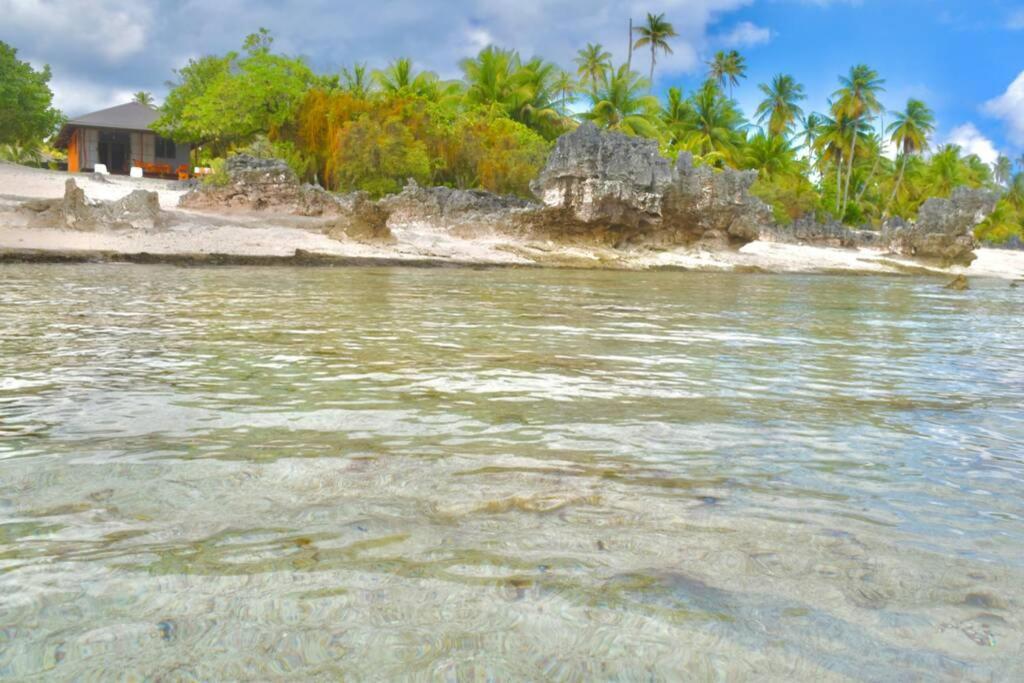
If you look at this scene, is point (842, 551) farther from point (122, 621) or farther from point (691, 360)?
point (691, 360)

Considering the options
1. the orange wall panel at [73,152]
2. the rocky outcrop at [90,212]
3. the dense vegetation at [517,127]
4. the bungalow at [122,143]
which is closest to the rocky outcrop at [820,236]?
the dense vegetation at [517,127]

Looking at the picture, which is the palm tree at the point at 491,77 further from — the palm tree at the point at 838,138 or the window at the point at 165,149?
the palm tree at the point at 838,138

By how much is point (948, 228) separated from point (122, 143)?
35.0 metres

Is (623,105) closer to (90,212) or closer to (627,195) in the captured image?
(627,195)

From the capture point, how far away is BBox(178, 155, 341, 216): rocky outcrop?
17.3 metres

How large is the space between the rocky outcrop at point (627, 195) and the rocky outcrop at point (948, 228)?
8694mm

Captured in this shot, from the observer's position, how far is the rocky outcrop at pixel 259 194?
17.3 meters

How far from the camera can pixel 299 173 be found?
24344 millimetres

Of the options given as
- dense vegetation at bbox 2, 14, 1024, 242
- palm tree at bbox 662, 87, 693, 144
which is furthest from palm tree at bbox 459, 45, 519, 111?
palm tree at bbox 662, 87, 693, 144

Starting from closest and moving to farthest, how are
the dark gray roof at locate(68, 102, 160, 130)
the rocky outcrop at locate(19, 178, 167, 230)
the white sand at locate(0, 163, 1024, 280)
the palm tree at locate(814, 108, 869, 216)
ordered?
the white sand at locate(0, 163, 1024, 280), the rocky outcrop at locate(19, 178, 167, 230), the dark gray roof at locate(68, 102, 160, 130), the palm tree at locate(814, 108, 869, 216)

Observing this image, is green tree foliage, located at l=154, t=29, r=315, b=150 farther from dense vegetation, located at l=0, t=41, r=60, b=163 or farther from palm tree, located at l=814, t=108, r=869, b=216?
palm tree, located at l=814, t=108, r=869, b=216

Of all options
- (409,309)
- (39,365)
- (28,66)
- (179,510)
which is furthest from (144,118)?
(179,510)

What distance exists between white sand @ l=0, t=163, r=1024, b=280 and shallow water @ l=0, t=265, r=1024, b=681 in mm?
9883

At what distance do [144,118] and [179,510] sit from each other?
39.4m
